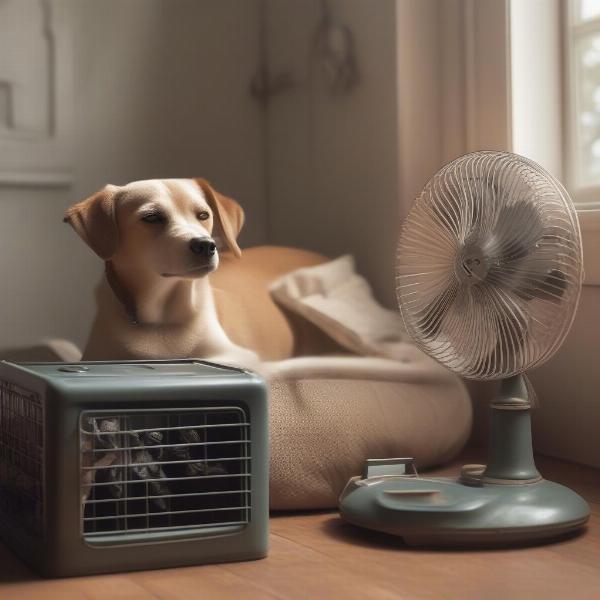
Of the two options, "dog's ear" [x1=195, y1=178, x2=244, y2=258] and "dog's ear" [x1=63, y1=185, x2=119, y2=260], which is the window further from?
"dog's ear" [x1=63, y1=185, x2=119, y2=260]

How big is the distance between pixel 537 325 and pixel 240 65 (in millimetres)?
1460

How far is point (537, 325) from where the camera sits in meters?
1.35

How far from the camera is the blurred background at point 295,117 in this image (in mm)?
1990

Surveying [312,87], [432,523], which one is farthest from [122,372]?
[312,87]

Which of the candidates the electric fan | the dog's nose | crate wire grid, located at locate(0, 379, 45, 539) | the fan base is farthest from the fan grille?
crate wire grid, located at locate(0, 379, 45, 539)

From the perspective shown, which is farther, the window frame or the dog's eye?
the window frame

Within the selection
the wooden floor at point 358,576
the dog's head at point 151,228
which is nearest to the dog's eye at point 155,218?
the dog's head at point 151,228

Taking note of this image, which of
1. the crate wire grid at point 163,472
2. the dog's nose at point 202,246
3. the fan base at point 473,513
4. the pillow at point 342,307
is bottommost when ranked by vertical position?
the fan base at point 473,513

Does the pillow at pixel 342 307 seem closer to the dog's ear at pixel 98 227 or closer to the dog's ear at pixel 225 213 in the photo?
the dog's ear at pixel 225 213

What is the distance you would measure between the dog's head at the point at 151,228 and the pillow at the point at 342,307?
376 millimetres

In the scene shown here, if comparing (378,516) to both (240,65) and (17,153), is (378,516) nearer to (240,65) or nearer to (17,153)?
(17,153)

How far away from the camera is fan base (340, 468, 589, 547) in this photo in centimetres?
132

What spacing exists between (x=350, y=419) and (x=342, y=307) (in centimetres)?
38

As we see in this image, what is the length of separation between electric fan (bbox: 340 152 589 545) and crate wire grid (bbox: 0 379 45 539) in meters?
0.42
